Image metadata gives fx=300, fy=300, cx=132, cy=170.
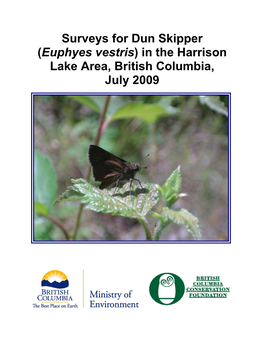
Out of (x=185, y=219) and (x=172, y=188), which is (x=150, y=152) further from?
(x=185, y=219)

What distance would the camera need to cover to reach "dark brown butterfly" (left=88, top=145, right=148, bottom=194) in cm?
161

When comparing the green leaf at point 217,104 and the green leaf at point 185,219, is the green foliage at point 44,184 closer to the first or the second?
the green leaf at point 185,219

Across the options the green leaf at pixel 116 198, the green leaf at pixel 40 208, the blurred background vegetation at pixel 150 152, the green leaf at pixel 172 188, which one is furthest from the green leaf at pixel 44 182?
the blurred background vegetation at pixel 150 152

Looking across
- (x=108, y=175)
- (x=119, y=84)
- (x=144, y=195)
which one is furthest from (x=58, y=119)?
(x=144, y=195)

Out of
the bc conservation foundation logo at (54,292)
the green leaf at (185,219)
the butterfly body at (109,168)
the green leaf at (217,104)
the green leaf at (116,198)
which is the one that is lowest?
the bc conservation foundation logo at (54,292)

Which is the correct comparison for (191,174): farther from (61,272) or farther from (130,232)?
(61,272)

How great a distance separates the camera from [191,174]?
12.3 feet

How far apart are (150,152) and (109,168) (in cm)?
197

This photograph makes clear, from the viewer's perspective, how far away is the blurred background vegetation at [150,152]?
3363 millimetres

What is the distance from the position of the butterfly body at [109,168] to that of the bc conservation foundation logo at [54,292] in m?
0.54

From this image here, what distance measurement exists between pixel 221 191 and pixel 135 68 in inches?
91.7

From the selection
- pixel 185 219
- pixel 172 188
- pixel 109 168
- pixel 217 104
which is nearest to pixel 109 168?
pixel 109 168

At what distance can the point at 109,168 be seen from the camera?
5.43 ft

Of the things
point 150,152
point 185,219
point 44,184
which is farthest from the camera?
point 150,152
